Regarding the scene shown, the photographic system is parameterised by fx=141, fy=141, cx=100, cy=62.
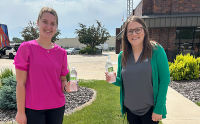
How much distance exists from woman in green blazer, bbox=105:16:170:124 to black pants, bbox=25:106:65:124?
939 mm

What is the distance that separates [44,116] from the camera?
1700mm

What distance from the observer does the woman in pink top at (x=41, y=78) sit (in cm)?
158

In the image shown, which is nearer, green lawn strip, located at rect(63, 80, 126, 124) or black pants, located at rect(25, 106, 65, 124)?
black pants, located at rect(25, 106, 65, 124)

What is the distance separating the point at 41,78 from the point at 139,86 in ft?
4.02

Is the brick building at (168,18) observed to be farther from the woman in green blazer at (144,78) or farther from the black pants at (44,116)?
the black pants at (44,116)

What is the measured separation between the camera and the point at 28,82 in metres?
1.65

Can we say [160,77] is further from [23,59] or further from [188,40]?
[188,40]

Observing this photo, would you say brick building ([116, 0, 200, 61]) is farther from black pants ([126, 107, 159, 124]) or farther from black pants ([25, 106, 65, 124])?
black pants ([25, 106, 65, 124])

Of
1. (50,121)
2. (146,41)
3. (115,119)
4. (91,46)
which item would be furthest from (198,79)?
(91,46)

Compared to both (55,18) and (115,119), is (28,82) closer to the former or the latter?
(55,18)

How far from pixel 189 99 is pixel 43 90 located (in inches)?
191

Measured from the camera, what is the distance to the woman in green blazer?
5.90 ft

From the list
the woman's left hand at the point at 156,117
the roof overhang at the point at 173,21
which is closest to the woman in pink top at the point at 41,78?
the woman's left hand at the point at 156,117

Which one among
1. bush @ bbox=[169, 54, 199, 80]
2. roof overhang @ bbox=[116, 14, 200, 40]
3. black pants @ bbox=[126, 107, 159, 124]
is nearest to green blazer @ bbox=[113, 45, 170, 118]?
black pants @ bbox=[126, 107, 159, 124]
